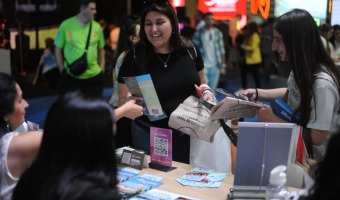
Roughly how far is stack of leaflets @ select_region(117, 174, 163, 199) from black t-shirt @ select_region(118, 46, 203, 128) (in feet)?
1.69

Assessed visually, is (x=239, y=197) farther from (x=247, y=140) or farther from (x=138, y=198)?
(x=138, y=198)

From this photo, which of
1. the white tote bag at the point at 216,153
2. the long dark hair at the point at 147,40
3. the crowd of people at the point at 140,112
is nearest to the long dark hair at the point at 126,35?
the crowd of people at the point at 140,112

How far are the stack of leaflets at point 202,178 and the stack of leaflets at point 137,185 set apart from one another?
119 mm

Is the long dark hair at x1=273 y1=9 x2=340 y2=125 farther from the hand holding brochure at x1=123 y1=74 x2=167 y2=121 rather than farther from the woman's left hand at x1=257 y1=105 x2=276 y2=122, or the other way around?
the hand holding brochure at x1=123 y1=74 x2=167 y2=121

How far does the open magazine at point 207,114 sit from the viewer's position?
84.7 inches

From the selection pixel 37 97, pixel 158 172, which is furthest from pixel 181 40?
pixel 37 97

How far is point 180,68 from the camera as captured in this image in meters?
2.60

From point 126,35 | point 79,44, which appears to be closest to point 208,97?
point 126,35

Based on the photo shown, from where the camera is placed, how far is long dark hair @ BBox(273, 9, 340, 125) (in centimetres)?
198

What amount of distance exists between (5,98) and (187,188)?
0.88m

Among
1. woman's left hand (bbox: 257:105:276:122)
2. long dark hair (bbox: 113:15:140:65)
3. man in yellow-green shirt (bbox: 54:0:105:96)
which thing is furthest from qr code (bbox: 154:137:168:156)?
man in yellow-green shirt (bbox: 54:0:105:96)

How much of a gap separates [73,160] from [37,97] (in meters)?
6.72

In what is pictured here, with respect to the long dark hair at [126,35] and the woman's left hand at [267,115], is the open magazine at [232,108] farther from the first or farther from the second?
the long dark hair at [126,35]

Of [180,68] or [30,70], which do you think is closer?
[180,68]
